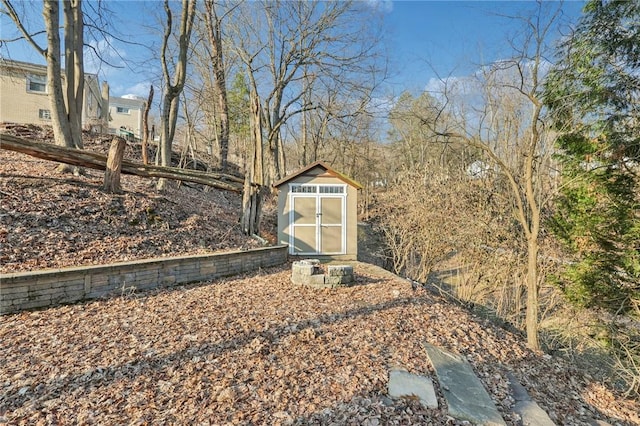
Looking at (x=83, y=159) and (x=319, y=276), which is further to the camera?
(x=83, y=159)

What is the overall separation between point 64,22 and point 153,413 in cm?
944

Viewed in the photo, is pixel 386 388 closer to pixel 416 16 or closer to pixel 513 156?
pixel 513 156

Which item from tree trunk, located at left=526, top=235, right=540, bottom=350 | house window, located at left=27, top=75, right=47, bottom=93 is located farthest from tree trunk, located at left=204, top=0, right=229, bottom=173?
tree trunk, located at left=526, top=235, right=540, bottom=350

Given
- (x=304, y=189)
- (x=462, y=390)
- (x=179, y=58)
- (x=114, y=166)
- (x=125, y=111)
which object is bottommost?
(x=462, y=390)

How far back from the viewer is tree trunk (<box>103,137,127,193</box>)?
6706 millimetres

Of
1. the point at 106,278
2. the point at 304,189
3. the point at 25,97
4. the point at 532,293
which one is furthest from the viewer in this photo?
the point at 25,97

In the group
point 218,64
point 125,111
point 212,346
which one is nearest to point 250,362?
point 212,346

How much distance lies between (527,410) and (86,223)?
6784 mm

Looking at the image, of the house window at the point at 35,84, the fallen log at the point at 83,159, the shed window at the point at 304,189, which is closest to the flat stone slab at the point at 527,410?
the shed window at the point at 304,189

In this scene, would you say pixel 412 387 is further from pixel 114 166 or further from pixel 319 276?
pixel 114 166

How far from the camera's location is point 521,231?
26.7ft

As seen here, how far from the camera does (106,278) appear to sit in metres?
4.55

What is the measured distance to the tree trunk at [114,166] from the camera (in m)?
6.71

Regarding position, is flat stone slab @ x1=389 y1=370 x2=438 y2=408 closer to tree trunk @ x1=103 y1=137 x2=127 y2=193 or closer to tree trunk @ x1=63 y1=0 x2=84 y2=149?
tree trunk @ x1=103 y1=137 x2=127 y2=193
